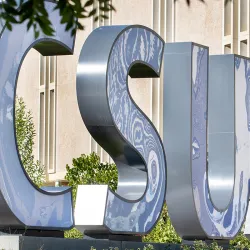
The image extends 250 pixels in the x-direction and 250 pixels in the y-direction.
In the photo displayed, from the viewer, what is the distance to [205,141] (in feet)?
59.2

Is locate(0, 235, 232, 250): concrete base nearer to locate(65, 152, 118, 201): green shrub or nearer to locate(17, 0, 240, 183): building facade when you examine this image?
locate(65, 152, 118, 201): green shrub

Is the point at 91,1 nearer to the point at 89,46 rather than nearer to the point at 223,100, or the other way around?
the point at 89,46

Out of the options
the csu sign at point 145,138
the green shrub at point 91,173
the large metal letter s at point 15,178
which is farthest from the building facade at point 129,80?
the large metal letter s at point 15,178

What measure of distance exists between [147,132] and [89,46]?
5.77ft

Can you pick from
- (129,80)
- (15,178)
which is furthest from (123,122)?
(129,80)

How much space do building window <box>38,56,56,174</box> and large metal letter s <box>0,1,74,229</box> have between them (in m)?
28.9

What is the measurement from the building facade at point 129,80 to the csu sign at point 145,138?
14789 millimetres

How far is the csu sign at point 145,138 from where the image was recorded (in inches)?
572

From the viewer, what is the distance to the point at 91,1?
7.17 meters

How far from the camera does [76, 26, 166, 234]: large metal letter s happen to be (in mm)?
15562

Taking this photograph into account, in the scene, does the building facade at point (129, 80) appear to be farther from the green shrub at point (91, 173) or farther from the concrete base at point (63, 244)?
the concrete base at point (63, 244)

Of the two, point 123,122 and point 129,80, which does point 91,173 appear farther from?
point 123,122

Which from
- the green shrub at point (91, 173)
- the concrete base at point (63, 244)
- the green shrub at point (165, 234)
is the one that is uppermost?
the green shrub at point (91, 173)

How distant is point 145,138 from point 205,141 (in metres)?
1.69
